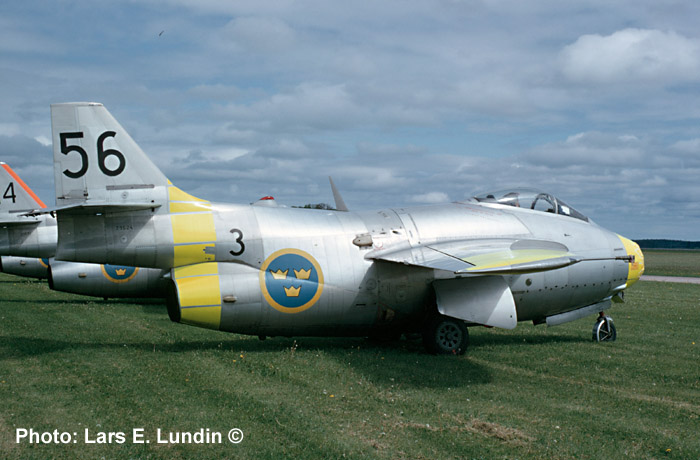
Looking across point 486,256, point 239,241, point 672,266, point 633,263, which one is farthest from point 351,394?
point 672,266

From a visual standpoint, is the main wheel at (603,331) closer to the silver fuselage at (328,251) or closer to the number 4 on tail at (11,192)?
the silver fuselage at (328,251)

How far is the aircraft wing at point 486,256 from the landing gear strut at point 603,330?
9.04ft

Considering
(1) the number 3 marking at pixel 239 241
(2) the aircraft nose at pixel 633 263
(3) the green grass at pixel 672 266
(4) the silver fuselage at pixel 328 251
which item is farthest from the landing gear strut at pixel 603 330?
(3) the green grass at pixel 672 266

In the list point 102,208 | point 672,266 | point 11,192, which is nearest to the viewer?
point 102,208

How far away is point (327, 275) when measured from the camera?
1144 cm

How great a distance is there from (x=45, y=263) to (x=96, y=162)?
671 inches

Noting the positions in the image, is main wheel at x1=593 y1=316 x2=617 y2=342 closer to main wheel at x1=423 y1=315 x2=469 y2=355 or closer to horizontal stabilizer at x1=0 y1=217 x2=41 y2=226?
main wheel at x1=423 y1=315 x2=469 y2=355

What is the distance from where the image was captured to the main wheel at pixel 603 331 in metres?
14.2

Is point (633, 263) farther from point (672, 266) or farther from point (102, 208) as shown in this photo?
point (672, 266)

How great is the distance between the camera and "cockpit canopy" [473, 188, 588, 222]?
1372 cm

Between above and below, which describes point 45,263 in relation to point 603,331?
above

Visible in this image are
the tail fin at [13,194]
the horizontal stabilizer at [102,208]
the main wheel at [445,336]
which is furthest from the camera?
the tail fin at [13,194]

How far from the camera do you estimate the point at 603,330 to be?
46.7 feet

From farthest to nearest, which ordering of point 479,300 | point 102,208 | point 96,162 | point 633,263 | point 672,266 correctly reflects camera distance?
point 672,266 < point 633,263 < point 479,300 < point 96,162 < point 102,208
